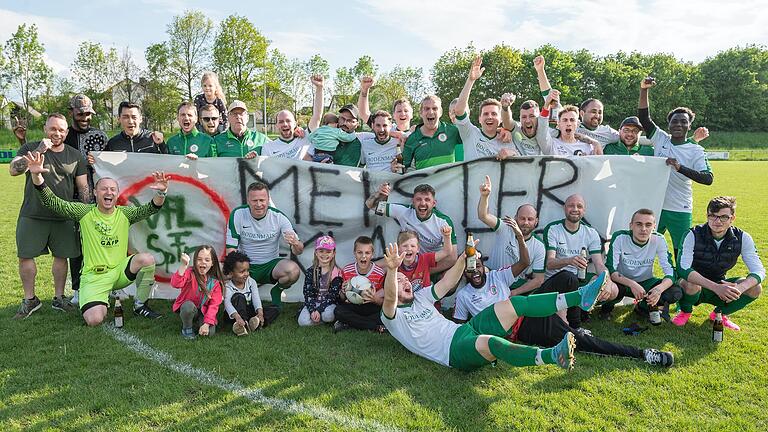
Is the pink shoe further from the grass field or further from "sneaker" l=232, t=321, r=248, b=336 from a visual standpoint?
"sneaker" l=232, t=321, r=248, b=336

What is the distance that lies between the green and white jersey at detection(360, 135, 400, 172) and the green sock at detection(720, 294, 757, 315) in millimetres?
4215

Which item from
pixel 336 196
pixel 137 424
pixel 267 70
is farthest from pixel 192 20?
pixel 137 424

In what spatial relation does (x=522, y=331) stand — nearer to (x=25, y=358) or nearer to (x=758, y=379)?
(x=758, y=379)

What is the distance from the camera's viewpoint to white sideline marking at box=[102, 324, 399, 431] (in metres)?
3.76

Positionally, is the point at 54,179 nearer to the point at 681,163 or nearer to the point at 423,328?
the point at 423,328

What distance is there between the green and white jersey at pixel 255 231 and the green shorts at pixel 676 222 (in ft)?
16.0

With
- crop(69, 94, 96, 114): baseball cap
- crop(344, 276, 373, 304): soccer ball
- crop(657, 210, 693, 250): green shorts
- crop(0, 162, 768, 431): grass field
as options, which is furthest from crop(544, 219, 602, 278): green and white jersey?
crop(69, 94, 96, 114): baseball cap

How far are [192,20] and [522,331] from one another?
5036cm

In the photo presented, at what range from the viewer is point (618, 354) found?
480 cm

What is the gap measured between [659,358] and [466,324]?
1732 millimetres

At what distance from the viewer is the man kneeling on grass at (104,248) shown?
5750 mm

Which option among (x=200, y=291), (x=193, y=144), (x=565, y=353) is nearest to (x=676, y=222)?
(x=565, y=353)

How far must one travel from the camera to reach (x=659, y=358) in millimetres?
4621

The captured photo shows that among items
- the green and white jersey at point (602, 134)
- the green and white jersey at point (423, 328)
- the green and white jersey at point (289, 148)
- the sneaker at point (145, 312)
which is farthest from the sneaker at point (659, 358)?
the sneaker at point (145, 312)
